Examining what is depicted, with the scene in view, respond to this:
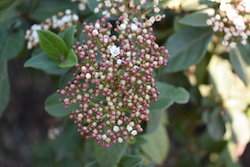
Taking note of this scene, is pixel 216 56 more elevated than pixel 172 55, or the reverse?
pixel 172 55

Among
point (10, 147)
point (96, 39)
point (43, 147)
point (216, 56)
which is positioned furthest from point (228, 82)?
point (10, 147)

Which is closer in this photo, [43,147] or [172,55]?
[172,55]

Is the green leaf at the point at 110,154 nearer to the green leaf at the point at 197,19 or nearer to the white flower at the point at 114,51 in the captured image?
the white flower at the point at 114,51

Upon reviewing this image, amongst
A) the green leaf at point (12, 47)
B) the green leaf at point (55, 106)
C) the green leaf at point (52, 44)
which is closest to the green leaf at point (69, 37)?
the green leaf at point (52, 44)

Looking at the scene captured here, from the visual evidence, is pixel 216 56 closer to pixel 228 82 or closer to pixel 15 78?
pixel 228 82

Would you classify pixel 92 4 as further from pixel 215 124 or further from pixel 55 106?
pixel 215 124

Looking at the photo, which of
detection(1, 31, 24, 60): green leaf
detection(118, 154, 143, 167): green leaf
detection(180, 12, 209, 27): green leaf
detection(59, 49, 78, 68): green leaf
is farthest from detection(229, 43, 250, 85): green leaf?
detection(1, 31, 24, 60): green leaf

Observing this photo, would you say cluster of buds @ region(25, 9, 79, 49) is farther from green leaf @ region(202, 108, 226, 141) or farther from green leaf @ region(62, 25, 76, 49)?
green leaf @ region(202, 108, 226, 141)

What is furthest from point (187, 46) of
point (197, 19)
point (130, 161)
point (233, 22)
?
point (130, 161)
